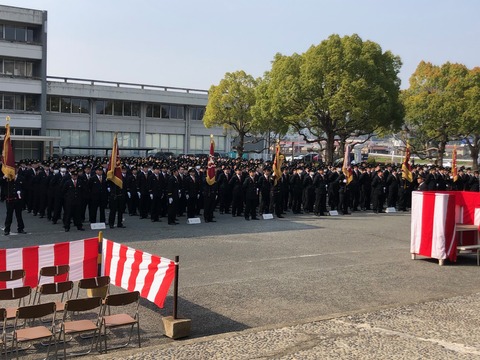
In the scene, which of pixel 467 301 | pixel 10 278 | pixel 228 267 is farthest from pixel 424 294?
pixel 10 278

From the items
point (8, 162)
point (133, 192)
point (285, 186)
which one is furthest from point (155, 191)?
point (285, 186)

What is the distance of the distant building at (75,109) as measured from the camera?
154 feet

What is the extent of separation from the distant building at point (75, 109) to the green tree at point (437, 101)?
84.3ft

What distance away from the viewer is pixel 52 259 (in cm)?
873

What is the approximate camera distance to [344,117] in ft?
123

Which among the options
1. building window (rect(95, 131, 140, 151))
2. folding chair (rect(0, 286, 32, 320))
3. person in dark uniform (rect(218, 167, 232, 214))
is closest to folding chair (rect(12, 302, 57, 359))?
folding chair (rect(0, 286, 32, 320))

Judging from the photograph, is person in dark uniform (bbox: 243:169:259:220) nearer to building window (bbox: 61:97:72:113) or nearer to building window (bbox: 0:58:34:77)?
building window (bbox: 0:58:34:77)

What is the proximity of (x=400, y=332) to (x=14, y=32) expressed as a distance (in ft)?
159

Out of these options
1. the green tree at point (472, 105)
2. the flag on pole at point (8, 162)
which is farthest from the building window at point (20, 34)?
the green tree at point (472, 105)

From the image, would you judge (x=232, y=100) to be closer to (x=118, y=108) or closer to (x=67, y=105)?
(x=118, y=108)

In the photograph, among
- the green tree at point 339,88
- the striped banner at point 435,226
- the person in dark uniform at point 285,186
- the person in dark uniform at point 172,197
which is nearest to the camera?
the striped banner at point 435,226

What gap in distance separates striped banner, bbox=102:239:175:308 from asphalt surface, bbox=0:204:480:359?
0.49 metres

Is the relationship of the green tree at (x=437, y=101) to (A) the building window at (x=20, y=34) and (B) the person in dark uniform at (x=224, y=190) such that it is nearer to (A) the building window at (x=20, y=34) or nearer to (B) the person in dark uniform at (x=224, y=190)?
(B) the person in dark uniform at (x=224, y=190)

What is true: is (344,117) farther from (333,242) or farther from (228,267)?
(228,267)
